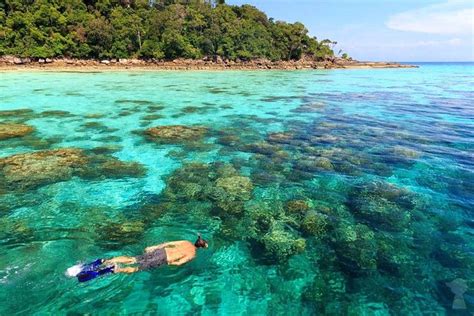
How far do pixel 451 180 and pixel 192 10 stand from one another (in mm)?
96454

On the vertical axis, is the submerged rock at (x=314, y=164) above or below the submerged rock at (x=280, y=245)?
above

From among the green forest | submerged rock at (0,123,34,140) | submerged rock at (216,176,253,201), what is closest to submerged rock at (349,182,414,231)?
submerged rock at (216,176,253,201)

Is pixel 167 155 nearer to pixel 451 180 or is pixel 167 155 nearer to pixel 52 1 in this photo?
pixel 451 180

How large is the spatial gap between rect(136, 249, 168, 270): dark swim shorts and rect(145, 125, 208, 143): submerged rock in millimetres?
9401

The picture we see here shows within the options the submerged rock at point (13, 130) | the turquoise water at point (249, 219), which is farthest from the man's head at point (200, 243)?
the submerged rock at point (13, 130)

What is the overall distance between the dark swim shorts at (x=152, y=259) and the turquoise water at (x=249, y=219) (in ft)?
0.68

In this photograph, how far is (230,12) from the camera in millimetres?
106062

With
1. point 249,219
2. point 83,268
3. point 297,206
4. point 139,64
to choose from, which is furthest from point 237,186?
point 139,64

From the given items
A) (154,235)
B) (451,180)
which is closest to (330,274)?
(154,235)

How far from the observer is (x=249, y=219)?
8461mm

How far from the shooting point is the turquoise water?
5832 millimetres

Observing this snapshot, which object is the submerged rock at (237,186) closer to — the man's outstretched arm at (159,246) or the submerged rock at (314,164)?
the submerged rock at (314,164)

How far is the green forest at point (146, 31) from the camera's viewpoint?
69688 millimetres

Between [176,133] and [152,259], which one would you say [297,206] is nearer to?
[152,259]
